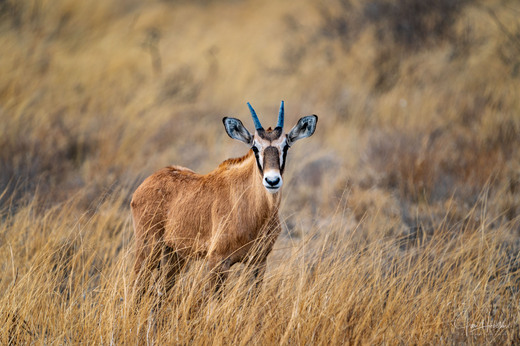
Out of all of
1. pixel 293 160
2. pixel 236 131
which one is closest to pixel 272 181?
pixel 236 131

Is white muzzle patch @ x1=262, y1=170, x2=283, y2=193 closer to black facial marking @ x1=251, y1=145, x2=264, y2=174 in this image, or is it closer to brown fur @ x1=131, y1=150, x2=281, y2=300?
black facial marking @ x1=251, y1=145, x2=264, y2=174

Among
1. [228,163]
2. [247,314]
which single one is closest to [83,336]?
[247,314]

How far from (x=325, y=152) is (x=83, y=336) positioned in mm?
6920

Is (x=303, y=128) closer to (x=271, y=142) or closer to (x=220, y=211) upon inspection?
(x=271, y=142)

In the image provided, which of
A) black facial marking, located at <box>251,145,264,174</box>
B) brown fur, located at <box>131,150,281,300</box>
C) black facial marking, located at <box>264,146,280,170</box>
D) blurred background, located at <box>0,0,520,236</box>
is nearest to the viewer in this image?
black facial marking, located at <box>264,146,280,170</box>

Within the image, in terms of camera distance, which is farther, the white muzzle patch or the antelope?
the antelope

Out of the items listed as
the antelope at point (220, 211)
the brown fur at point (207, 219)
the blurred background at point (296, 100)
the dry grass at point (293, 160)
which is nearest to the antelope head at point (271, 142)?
the antelope at point (220, 211)

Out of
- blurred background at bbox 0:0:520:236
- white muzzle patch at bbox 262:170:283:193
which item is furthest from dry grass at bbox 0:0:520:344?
white muzzle patch at bbox 262:170:283:193

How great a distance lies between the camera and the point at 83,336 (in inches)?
146

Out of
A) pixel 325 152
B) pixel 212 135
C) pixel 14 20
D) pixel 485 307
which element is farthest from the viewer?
pixel 14 20

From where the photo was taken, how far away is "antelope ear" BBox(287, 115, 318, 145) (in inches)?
185

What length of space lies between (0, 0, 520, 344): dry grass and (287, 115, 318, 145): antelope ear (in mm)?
742

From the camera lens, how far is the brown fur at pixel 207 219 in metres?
4.52

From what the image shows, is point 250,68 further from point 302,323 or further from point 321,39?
point 302,323
